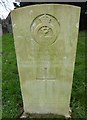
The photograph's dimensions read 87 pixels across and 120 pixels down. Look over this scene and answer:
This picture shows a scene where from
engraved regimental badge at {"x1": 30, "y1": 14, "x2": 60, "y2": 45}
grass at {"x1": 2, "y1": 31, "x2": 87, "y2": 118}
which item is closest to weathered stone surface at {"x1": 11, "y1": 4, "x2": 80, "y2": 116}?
engraved regimental badge at {"x1": 30, "y1": 14, "x2": 60, "y2": 45}

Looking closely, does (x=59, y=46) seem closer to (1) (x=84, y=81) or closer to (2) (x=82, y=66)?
(1) (x=84, y=81)

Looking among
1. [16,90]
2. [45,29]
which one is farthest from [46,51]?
[16,90]

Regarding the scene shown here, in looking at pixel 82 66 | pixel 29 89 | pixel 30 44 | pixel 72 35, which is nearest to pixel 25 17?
pixel 30 44

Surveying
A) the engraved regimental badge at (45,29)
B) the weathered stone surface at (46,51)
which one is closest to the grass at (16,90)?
the weathered stone surface at (46,51)

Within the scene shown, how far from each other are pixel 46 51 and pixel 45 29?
0.31 meters

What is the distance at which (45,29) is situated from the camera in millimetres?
4363

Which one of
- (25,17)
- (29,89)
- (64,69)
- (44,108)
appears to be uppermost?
(25,17)

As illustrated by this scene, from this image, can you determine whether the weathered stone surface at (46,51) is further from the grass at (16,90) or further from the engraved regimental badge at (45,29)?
the grass at (16,90)

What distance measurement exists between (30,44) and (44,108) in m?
1.05

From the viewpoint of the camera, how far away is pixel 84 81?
20.9 feet

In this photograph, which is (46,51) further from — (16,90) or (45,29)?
(16,90)

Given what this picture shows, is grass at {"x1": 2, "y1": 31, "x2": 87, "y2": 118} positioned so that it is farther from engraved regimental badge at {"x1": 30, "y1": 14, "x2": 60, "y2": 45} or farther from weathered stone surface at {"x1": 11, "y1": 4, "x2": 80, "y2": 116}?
engraved regimental badge at {"x1": 30, "y1": 14, "x2": 60, "y2": 45}

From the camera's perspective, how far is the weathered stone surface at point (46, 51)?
4289 millimetres

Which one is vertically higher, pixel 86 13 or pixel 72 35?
pixel 86 13
